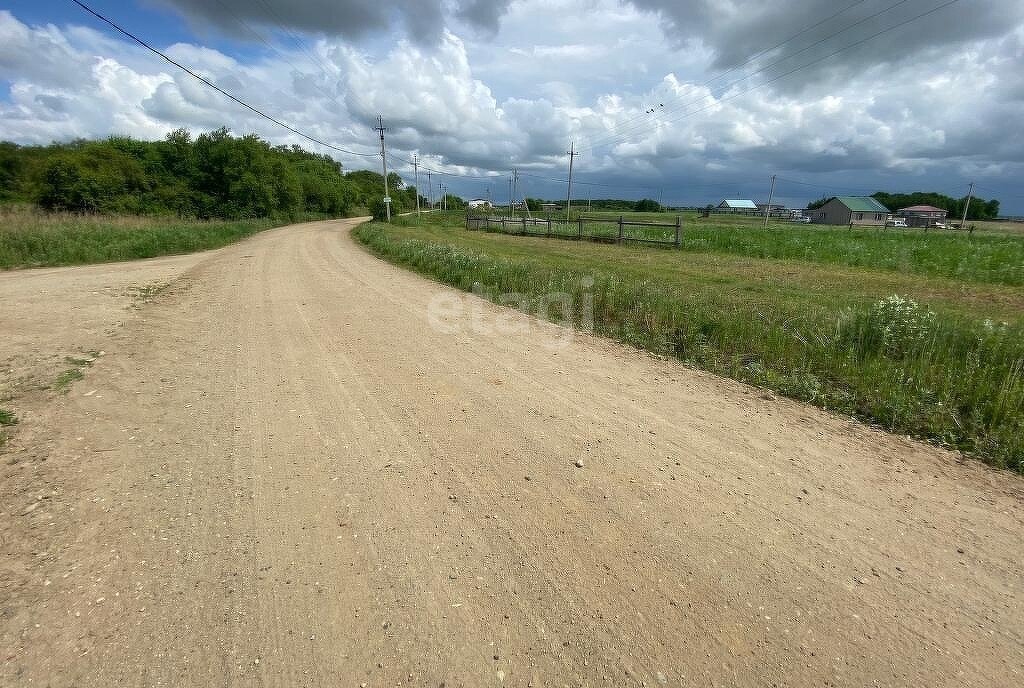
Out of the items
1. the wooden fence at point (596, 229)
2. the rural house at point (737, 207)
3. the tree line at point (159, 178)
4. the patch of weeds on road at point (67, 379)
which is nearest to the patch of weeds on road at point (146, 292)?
the patch of weeds on road at point (67, 379)

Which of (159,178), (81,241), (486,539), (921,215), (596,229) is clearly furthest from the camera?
(921,215)

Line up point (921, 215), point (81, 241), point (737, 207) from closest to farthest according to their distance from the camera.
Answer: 1. point (81, 241)
2. point (921, 215)
3. point (737, 207)

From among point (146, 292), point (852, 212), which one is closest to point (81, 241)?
point (146, 292)

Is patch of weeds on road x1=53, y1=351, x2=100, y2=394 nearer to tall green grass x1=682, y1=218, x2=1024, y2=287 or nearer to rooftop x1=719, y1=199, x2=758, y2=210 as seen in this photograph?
tall green grass x1=682, y1=218, x2=1024, y2=287

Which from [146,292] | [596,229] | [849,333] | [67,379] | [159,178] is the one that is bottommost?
[67,379]

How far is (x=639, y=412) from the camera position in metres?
4.50

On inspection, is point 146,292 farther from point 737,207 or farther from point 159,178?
point 737,207

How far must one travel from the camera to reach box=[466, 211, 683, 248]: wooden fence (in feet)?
84.8

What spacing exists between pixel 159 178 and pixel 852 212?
102847 millimetres

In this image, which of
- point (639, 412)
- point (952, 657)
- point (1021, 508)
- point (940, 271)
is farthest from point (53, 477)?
point (940, 271)

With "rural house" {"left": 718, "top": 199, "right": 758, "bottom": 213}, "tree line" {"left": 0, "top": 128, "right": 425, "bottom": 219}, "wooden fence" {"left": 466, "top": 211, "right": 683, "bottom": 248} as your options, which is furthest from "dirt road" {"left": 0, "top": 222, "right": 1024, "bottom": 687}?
"rural house" {"left": 718, "top": 199, "right": 758, "bottom": 213}

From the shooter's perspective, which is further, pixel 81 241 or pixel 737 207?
pixel 737 207

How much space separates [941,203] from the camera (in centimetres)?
11550

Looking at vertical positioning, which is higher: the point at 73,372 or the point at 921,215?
the point at 921,215
